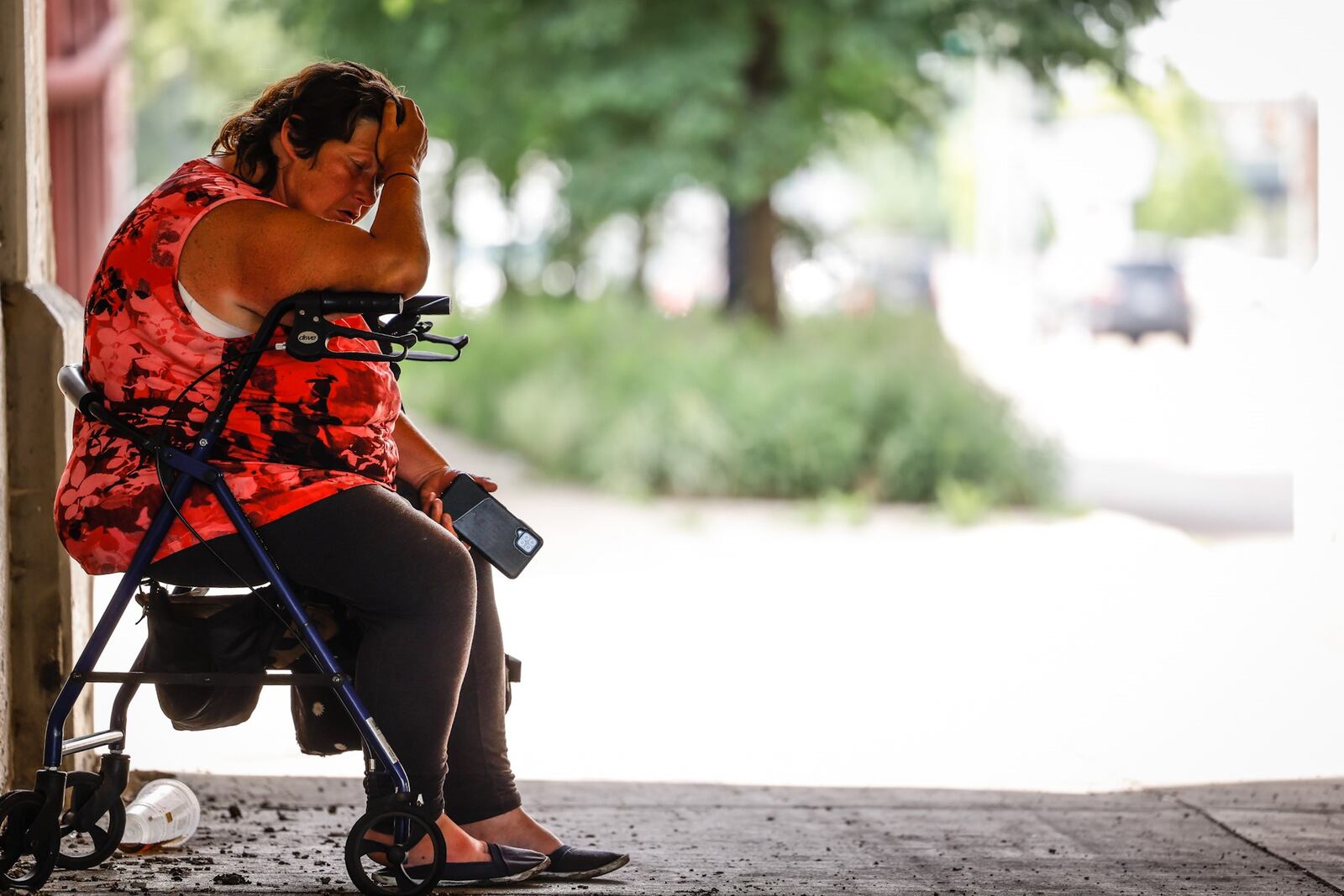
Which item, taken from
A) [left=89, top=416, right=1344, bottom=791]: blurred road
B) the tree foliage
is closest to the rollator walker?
[left=89, top=416, right=1344, bottom=791]: blurred road

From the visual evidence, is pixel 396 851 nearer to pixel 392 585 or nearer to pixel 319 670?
pixel 319 670

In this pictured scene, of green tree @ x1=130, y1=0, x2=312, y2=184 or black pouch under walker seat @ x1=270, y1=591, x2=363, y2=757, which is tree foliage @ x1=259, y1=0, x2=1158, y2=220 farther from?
green tree @ x1=130, y1=0, x2=312, y2=184

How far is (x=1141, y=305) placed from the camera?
1355 inches

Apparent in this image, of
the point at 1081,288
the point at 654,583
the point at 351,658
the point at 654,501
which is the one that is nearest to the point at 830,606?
the point at 654,583

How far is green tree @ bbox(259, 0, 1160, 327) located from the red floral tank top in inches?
392

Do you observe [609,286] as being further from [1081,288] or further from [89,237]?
[1081,288]

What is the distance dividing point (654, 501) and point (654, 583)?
334 centimetres

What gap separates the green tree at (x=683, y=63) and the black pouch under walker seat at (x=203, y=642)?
10.1 meters

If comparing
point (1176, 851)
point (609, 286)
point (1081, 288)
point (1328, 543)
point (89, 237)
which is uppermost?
point (1081, 288)

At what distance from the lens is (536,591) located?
30.8ft

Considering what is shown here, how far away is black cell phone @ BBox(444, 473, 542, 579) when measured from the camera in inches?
148

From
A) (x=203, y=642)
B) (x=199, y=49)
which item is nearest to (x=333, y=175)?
(x=203, y=642)

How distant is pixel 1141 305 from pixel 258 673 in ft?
107

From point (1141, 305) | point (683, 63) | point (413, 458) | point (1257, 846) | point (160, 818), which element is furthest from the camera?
point (1141, 305)
